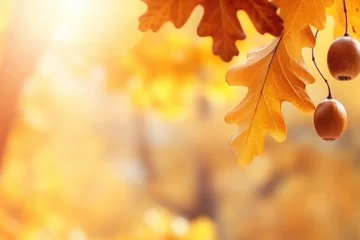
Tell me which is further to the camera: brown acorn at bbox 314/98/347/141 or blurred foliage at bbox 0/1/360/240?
blurred foliage at bbox 0/1/360/240

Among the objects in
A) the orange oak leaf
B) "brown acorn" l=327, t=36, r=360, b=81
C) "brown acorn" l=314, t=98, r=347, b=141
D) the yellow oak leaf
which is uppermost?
the orange oak leaf

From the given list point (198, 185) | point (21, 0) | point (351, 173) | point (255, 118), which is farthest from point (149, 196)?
point (255, 118)

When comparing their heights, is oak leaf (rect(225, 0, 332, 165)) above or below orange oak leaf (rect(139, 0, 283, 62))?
below

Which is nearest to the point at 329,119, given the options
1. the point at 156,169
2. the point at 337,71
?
the point at 337,71

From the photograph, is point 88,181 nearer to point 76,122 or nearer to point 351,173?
point 76,122

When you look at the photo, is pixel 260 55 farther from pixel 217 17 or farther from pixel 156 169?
pixel 156 169

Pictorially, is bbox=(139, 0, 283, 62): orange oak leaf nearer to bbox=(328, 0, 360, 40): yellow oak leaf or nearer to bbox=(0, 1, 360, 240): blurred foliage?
bbox=(328, 0, 360, 40): yellow oak leaf

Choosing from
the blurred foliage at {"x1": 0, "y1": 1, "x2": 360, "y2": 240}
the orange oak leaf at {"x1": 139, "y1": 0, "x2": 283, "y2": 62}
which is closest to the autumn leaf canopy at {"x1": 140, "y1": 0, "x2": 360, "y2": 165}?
the orange oak leaf at {"x1": 139, "y1": 0, "x2": 283, "y2": 62}
